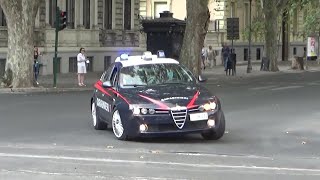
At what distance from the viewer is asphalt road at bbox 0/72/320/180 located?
28.4ft

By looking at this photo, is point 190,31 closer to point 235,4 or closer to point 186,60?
point 186,60

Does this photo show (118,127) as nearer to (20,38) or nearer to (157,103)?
(157,103)

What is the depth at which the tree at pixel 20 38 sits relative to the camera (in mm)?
24391

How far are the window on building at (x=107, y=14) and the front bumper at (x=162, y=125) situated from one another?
29.6 metres

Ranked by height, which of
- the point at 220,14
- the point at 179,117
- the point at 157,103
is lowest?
the point at 179,117

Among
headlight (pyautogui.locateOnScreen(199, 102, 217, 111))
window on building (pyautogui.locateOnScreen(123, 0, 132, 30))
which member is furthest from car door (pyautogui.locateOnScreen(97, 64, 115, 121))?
window on building (pyautogui.locateOnScreen(123, 0, 132, 30))

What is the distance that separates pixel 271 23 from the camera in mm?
41906

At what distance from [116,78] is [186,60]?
1842 centimetres

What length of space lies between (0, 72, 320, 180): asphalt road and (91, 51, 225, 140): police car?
0.32 m

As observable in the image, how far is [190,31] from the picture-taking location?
99.9 feet

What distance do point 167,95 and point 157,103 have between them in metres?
0.29

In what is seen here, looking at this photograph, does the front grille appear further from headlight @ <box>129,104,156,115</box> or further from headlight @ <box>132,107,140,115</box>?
headlight @ <box>132,107,140,115</box>

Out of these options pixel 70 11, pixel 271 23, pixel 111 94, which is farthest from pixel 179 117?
pixel 271 23

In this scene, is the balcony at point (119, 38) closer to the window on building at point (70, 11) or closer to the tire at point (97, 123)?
the window on building at point (70, 11)
